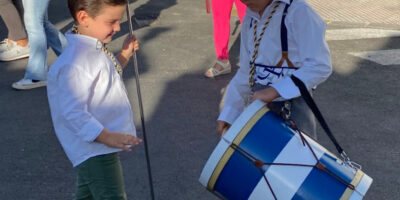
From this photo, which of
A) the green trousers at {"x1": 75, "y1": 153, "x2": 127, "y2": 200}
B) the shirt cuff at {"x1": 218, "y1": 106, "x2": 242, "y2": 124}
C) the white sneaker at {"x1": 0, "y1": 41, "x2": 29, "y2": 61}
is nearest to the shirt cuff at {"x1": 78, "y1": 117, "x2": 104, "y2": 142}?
the green trousers at {"x1": 75, "y1": 153, "x2": 127, "y2": 200}

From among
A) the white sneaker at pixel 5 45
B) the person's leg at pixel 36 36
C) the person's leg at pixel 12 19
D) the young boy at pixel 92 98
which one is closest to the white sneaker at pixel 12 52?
the white sneaker at pixel 5 45

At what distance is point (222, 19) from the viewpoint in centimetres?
471

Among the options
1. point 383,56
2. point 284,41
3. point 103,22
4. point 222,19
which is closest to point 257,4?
point 284,41

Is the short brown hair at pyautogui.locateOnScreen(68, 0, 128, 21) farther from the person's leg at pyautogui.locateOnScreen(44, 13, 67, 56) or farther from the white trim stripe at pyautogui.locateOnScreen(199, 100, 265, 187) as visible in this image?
the person's leg at pyautogui.locateOnScreen(44, 13, 67, 56)

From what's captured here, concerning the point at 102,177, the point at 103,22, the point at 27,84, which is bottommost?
the point at 27,84

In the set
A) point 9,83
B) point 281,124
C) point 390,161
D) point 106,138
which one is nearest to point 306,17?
point 281,124

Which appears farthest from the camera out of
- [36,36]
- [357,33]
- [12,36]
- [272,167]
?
[357,33]

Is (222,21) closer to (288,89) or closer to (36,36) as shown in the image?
(36,36)

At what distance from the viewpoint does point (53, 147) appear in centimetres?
371

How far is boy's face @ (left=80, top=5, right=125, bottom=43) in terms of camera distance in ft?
6.69

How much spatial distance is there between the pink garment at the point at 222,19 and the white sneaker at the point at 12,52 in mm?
2167

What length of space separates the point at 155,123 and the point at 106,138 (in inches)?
77.7

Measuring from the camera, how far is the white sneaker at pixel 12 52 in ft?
17.3

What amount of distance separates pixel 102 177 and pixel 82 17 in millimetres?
724
